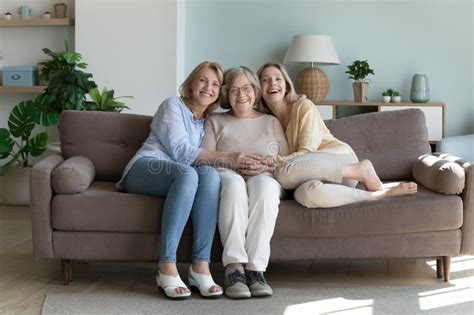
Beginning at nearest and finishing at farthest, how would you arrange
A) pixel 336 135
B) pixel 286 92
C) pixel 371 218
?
pixel 371 218 < pixel 286 92 < pixel 336 135

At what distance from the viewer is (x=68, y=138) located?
12.6 feet

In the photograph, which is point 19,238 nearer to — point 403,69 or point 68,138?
point 68,138

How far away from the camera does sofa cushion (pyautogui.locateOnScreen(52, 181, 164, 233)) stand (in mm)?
3305

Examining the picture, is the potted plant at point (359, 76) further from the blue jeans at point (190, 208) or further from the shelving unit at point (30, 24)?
the blue jeans at point (190, 208)

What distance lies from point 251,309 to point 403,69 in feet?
11.4

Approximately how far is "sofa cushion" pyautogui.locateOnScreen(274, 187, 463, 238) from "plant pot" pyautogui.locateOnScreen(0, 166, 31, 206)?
296 centimetres

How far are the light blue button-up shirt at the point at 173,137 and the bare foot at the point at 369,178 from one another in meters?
0.76

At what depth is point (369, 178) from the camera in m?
3.42

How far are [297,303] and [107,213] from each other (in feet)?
2.99

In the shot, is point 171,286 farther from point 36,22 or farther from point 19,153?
point 36,22

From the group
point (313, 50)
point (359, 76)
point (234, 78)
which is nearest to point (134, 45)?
point (313, 50)

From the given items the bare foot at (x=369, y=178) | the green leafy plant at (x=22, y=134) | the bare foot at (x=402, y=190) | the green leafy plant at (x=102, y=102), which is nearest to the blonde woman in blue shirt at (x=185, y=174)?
the bare foot at (x=369, y=178)

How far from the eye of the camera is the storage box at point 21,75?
6000mm

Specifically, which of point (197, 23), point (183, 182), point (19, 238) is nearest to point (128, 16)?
point (197, 23)
